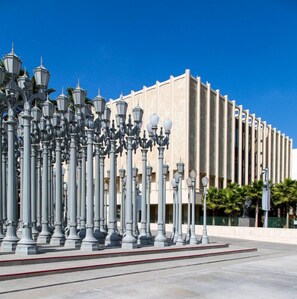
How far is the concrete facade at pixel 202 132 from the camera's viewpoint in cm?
5194

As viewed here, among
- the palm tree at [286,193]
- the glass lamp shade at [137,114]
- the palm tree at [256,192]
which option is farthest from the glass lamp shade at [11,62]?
the palm tree at [286,193]

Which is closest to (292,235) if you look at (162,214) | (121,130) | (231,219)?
(231,219)

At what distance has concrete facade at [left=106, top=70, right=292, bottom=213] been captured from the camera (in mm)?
51938

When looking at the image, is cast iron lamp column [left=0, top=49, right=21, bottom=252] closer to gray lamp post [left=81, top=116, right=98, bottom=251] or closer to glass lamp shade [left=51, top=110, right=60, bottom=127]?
gray lamp post [left=81, top=116, right=98, bottom=251]

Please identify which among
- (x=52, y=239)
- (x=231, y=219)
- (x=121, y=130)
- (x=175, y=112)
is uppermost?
(x=175, y=112)

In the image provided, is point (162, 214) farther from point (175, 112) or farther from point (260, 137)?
point (260, 137)

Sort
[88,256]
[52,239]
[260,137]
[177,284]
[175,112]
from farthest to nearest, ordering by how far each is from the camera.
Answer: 1. [260,137]
2. [175,112]
3. [52,239]
4. [88,256]
5. [177,284]

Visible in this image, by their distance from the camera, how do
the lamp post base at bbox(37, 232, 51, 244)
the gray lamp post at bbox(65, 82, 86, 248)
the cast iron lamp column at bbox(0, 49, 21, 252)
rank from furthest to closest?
the lamp post base at bbox(37, 232, 51, 244) → the gray lamp post at bbox(65, 82, 86, 248) → the cast iron lamp column at bbox(0, 49, 21, 252)

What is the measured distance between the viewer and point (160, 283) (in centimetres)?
1088

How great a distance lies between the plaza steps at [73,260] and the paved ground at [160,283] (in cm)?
29

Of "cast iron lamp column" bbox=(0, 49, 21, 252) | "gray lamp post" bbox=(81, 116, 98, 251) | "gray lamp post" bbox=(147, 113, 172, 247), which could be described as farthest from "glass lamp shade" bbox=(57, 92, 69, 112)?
"gray lamp post" bbox=(147, 113, 172, 247)

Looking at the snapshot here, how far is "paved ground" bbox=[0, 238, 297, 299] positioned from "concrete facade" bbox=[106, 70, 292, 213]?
114 ft

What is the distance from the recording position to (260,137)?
67.4 meters

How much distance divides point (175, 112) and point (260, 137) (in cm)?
2064
